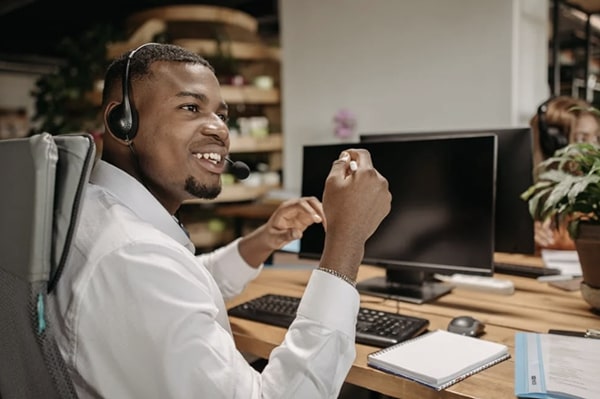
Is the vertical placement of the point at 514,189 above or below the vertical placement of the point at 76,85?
below

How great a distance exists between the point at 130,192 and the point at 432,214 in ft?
2.64

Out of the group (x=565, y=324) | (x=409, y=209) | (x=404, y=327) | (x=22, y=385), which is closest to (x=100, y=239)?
(x=22, y=385)

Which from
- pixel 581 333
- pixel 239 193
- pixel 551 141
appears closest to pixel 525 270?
pixel 581 333

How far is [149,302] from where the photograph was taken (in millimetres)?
732

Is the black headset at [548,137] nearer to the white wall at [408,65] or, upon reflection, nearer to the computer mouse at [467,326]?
the white wall at [408,65]

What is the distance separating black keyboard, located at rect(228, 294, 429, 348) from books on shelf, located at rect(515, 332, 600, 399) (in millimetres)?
220

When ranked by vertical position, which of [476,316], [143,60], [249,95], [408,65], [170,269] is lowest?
[476,316]

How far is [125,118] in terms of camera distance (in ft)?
3.12

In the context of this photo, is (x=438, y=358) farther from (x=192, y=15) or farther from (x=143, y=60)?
(x=192, y=15)

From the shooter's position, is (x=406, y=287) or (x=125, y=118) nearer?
(x=125, y=118)

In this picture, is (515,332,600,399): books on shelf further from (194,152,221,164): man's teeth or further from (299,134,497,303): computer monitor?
(194,152,221,164): man's teeth

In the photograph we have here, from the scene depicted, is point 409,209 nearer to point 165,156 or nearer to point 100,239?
point 165,156

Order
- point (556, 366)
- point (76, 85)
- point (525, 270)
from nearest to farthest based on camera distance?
point (556, 366)
point (525, 270)
point (76, 85)

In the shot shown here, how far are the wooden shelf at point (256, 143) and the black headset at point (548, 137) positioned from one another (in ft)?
7.46
